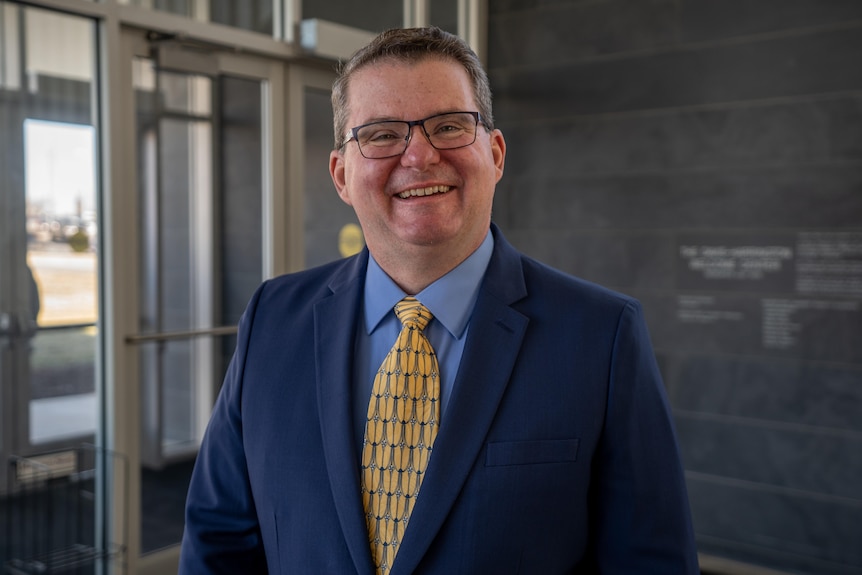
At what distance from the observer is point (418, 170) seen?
116cm

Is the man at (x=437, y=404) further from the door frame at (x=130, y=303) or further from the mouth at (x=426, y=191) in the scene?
the door frame at (x=130, y=303)

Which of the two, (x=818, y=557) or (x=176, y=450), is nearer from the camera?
(x=176, y=450)

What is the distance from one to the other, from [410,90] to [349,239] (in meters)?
3.21

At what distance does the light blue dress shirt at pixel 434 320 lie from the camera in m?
1.22

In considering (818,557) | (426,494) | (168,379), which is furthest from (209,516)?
(818,557)

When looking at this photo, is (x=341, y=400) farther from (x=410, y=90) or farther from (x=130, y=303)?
(x=130, y=303)

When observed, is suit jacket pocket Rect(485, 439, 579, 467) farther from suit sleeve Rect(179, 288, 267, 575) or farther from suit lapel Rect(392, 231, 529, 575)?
suit sleeve Rect(179, 288, 267, 575)

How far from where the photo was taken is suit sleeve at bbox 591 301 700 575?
110 centimetres

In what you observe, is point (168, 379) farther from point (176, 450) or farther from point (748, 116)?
point (748, 116)

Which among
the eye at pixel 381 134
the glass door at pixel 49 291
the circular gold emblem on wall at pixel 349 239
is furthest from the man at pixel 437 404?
the circular gold emblem on wall at pixel 349 239

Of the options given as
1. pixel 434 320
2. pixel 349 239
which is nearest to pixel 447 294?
pixel 434 320

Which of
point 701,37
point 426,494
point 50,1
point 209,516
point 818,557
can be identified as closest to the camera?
point 426,494

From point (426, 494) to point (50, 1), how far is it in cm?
266

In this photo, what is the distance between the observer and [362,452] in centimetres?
117
